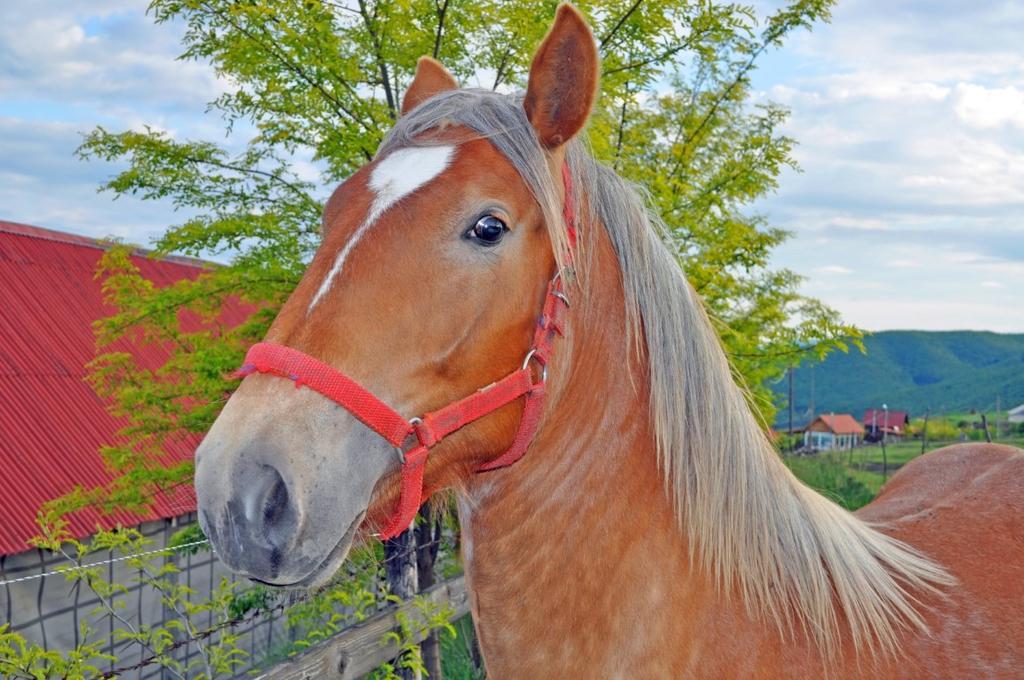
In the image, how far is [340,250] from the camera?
65.2 inches

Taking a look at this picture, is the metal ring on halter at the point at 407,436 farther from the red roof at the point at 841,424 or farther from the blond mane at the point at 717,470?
the red roof at the point at 841,424

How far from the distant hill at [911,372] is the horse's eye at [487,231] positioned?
245ft

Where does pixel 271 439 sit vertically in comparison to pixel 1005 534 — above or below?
above

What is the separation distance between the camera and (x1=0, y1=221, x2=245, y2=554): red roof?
398 inches

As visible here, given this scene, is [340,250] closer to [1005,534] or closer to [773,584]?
[773,584]

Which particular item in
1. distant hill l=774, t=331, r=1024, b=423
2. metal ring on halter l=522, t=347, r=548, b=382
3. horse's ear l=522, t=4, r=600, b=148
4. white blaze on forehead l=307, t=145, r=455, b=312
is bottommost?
distant hill l=774, t=331, r=1024, b=423

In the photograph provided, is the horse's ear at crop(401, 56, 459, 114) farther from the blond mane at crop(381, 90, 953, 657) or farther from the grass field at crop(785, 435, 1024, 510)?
the grass field at crop(785, 435, 1024, 510)

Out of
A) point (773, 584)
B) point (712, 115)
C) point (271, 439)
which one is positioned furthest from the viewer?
point (712, 115)

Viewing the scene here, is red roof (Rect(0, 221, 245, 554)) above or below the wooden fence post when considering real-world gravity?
above

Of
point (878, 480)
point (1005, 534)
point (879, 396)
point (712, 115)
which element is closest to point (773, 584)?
point (1005, 534)

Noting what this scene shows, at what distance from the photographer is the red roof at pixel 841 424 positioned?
2384 inches

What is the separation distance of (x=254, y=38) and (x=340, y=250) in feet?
14.2

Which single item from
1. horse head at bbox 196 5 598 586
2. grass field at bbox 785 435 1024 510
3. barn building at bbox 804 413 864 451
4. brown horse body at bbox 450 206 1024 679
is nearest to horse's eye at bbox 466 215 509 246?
horse head at bbox 196 5 598 586

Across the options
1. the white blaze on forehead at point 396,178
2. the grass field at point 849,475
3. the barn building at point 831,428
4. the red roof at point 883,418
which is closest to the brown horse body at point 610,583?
the white blaze on forehead at point 396,178
